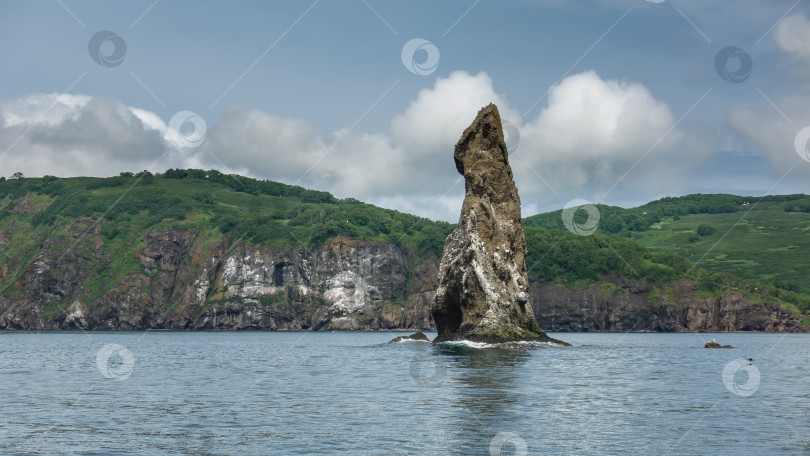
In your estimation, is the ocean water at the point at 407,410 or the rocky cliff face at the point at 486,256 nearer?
the ocean water at the point at 407,410

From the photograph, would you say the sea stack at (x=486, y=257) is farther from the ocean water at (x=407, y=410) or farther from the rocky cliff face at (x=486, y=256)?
the ocean water at (x=407, y=410)

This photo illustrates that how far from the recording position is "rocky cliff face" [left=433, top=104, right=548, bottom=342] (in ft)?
249

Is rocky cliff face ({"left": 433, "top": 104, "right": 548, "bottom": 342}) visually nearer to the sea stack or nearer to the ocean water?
the sea stack

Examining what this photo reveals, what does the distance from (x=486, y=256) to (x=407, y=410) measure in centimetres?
4753

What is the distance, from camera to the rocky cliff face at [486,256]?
249ft

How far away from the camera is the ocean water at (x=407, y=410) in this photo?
23391mm

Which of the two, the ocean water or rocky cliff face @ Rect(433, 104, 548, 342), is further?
rocky cliff face @ Rect(433, 104, 548, 342)

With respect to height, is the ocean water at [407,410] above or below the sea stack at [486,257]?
below

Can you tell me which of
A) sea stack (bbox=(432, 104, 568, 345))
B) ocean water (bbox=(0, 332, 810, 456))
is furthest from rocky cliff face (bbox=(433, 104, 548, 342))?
ocean water (bbox=(0, 332, 810, 456))

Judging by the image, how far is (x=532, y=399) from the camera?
3403cm

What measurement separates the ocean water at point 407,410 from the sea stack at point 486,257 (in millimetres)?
21762

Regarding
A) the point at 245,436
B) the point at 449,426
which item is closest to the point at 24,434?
the point at 245,436

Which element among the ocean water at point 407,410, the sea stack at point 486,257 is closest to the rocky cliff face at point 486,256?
the sea stack at point 486,257

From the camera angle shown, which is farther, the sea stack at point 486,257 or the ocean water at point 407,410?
the sea stack at point 486,257
